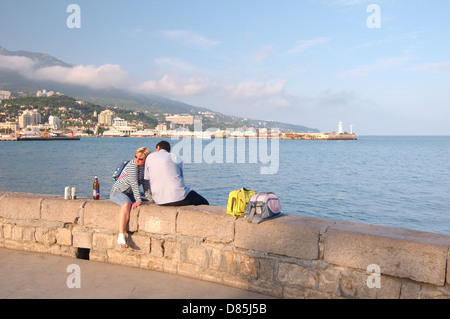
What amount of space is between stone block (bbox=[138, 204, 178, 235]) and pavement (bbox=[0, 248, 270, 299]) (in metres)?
0.53

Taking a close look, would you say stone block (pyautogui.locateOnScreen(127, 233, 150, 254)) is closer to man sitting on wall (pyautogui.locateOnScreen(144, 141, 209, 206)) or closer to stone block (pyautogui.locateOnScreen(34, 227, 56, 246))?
man sitting on wall (pyautogui.locateOnScreen(144, 141, 209, 206))

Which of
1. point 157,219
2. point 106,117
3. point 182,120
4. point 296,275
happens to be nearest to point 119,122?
point 106,117

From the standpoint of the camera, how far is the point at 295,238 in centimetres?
368

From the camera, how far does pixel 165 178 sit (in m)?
4.61

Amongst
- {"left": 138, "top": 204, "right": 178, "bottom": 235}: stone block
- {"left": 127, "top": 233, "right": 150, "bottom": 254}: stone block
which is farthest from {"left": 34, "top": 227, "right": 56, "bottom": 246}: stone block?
{"left": 138, "top": 204, "right": 178, "bottom": 235}: stone block

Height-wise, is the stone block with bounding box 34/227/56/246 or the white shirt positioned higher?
the white shirt

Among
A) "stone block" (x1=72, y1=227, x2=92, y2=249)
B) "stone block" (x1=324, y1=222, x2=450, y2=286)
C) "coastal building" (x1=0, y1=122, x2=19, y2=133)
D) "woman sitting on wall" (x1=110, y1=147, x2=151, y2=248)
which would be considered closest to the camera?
"stone block" (x1=324, y1=222, x2=450, y2=286)

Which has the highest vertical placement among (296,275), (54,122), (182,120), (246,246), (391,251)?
(182,120)

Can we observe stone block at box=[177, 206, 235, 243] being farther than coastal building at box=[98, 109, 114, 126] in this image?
No

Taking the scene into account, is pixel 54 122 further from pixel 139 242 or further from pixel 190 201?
pixel 190 201

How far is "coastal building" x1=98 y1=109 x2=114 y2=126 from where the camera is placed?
16350 cm

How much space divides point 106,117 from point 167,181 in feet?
556

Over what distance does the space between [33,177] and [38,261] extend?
92.4 feet
